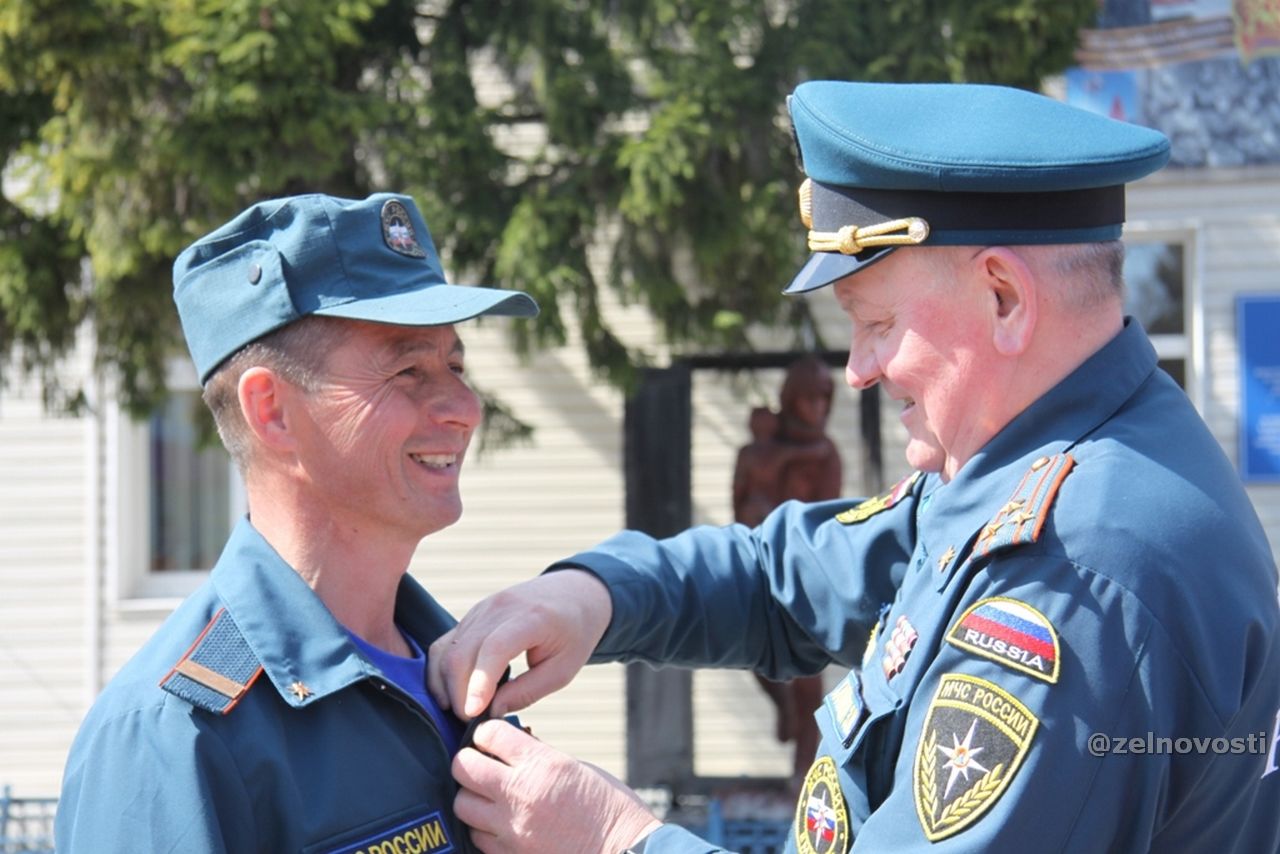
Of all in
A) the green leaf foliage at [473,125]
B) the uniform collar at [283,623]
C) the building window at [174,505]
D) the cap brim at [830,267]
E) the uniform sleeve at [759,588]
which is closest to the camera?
the uniform collar at [283,623]

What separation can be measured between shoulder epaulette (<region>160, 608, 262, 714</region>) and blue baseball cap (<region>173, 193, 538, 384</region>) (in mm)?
406

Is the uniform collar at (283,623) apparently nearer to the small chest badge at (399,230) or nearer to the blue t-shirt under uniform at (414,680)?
the blue t-shirt under uniform at (414,680)

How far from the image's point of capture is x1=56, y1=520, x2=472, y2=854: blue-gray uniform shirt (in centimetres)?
170

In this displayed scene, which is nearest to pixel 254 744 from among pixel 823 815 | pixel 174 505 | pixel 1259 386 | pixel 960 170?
pixel 823 815

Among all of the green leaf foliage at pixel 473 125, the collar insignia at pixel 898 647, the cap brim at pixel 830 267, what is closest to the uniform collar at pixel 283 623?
the collar insignia at pixel 898 647

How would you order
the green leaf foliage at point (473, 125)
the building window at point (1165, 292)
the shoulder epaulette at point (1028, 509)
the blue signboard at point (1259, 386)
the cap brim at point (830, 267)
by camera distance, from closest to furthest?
the shoulder epaulette at point (1028, 509) < the cap brim at point (830, 267) < the green leaf foliage at point (473, 125) < the blue signboard at point (1259, 386) < the building window at point (1165, 292)

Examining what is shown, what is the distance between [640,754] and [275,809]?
5.79 metres

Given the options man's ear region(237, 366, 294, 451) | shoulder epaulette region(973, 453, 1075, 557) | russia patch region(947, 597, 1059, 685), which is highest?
man's ear region(237, 366, 294, 451)

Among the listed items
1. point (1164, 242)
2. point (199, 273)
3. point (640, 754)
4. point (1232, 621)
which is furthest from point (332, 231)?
point (1164, 242)

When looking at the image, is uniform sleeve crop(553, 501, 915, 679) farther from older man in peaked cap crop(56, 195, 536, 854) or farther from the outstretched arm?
older man in peaked cap crop(56, 195, 536, 854)

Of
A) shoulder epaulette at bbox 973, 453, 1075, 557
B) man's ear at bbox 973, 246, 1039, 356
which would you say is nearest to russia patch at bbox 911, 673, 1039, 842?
shoulder epaulette at bbox 973, 453, 1075, 557

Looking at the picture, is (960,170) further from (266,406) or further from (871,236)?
(266,406)

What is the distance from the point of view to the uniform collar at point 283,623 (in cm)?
186

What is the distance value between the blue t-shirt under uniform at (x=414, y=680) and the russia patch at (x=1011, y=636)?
28.4 inches
